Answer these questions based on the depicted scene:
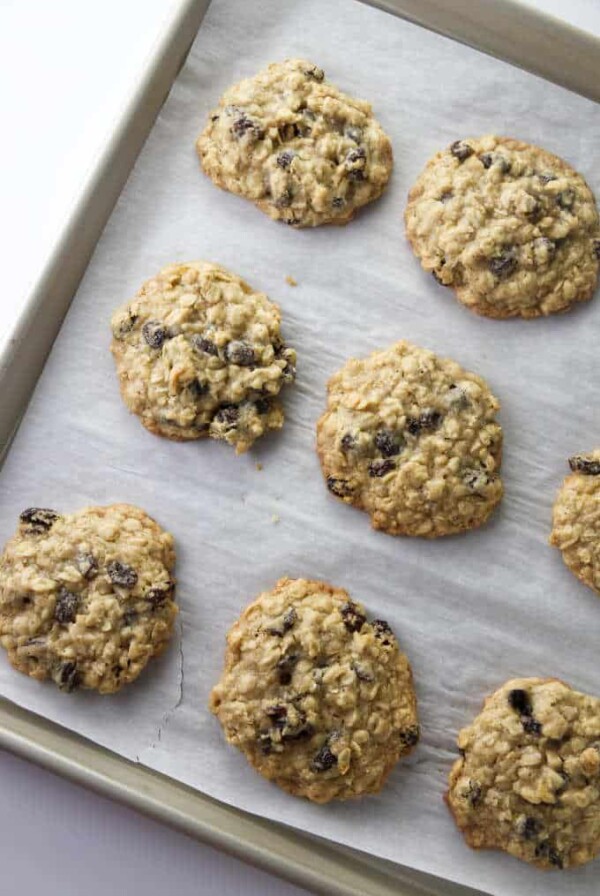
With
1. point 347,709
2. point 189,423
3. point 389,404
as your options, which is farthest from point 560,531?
point 189,423

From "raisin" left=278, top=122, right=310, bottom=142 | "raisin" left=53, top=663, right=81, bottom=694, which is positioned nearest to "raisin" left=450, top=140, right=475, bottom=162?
"raisin" left=278, top=122, right=310, bottom=142

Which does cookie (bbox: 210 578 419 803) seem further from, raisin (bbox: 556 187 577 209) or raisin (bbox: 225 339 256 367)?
raisin (bbox: 556 187 577 209)

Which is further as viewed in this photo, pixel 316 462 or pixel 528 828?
pixel 316 462

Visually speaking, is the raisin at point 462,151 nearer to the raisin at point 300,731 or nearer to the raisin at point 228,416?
the raisin at point 228,416

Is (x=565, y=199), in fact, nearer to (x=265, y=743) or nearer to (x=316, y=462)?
(x=316, y=462)

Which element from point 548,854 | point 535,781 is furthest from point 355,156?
point 548,854

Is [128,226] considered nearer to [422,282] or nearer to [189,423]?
[189,423]
